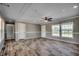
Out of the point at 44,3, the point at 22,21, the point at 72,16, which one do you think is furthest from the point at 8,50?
the point at 72,16

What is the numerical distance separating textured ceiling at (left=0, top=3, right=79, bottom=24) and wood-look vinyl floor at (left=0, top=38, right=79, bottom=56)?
0.62 metres

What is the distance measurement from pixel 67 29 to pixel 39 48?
3.09ft

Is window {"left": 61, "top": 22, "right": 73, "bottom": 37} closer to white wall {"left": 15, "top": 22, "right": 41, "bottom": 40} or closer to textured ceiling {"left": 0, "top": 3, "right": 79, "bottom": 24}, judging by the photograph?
textured ceiling {"left": 0, "top": 3, "right": 79, "bottom": 24}

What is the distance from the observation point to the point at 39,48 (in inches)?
98.6

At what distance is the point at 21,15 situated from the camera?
8.12 ft

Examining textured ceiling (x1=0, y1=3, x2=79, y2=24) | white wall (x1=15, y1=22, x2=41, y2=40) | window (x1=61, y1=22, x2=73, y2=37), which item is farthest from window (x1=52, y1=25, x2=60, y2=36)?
white wall (x1=15, y1=22, x2=41, y2=40)

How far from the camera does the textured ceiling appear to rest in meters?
2.24

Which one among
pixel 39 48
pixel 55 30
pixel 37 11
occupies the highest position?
pixel 37 11

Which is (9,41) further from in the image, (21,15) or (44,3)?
(44,3)

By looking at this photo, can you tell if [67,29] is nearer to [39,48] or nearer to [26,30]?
[39,48]

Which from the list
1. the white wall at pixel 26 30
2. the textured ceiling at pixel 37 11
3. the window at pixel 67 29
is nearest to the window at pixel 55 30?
the window at pixel 67 29

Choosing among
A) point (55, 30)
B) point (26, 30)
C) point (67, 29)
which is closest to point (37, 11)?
point (26, 30)

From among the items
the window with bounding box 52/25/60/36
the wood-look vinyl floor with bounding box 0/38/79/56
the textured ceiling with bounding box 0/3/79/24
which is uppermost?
the textured ceiling with bounding box 0/3/79/24

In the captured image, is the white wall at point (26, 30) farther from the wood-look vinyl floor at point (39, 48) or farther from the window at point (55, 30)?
the window at point (55, 30)
